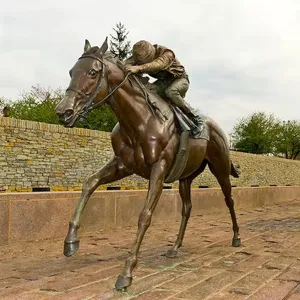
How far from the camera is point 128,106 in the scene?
185 inches

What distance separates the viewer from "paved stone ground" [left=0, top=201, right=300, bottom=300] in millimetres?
3838

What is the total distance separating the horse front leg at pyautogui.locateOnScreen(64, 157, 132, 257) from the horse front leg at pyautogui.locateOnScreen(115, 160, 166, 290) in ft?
1.46

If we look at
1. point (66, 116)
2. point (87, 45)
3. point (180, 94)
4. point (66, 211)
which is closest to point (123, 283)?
point (66, 116)

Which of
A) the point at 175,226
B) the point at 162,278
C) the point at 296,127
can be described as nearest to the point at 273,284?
the point at 162,278

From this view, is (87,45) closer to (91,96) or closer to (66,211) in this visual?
(91,96)

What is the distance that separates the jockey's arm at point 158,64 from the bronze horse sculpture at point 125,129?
0.62 feet

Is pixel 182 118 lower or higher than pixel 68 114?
higher

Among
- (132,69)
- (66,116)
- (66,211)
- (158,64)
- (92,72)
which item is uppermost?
(158,64)

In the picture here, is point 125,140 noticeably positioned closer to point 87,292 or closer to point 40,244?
point 87,292

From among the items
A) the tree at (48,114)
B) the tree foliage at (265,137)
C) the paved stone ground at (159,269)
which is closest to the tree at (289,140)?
the tree foliage at (265,137)

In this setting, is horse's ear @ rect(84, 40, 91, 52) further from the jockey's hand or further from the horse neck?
the jockey's hand

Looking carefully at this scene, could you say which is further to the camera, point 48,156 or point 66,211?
point 48,156

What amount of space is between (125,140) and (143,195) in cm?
564

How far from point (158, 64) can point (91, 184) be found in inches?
60.8
